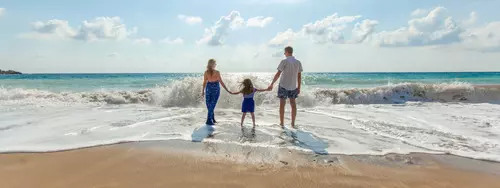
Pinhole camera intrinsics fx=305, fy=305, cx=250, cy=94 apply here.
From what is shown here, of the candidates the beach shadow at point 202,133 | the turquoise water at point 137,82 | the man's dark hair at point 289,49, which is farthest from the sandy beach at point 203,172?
the turquoise water at point 137,82

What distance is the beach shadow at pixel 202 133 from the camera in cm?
523

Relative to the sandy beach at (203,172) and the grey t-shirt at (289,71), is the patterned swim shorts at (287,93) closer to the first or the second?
the grey t-shirt at (289,71)

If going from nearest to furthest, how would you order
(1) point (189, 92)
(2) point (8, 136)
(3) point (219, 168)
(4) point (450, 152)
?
(3) point (219, 168) < (4) point (450, 152) < (2) point (8, 136) < (1) point (189, 92)

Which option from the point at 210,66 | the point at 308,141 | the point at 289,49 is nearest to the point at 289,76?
the point at 289,49

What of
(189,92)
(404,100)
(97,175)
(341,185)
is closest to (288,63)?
(341,185)

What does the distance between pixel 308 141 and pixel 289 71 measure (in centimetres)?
195

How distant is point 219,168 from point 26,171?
2227 mm

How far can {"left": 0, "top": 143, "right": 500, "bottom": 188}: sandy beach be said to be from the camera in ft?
10.5

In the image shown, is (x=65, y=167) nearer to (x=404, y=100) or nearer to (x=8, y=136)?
(x=8, y=136)

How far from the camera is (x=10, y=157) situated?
4074 millimetres

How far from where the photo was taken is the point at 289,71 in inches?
259

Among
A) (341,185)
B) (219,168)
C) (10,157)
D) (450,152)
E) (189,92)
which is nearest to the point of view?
(341,185)

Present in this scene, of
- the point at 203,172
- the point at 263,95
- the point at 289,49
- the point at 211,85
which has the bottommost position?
the point at 203,172

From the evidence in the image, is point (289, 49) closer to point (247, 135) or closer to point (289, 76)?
point (289, 76)
